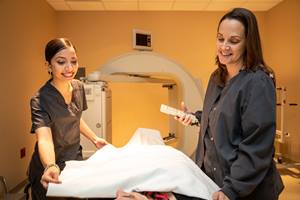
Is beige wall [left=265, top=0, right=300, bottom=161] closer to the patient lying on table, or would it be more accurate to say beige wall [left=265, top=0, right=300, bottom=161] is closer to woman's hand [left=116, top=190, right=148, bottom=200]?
the patient lying on table

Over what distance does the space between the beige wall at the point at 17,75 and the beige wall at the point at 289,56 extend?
3084mm

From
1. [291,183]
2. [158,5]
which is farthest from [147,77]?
[158,5]

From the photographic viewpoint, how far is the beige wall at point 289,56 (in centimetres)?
364

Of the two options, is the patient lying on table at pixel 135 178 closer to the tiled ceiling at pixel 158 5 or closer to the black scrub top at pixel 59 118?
the black scrub top at pixel 59 118

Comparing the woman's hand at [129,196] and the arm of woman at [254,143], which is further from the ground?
the arm of woman at [254,143]

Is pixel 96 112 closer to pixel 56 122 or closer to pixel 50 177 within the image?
pixel 56 122

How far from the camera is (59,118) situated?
1.37 meters

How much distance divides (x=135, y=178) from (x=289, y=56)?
3549 mm

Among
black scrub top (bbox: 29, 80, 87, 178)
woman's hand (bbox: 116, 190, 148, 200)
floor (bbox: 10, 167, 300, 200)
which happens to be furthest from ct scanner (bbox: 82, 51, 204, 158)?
woman's hand (bbox: 116, 190, 148, 200)

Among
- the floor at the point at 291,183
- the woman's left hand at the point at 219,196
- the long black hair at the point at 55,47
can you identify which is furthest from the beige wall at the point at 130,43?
the woman's left hand at the point at 219,196

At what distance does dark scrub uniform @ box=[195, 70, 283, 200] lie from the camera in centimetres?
94

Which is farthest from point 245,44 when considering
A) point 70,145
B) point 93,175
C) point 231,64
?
point 70,145

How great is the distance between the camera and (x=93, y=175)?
890 mm

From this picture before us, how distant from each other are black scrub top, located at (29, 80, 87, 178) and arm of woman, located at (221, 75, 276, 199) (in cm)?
78
